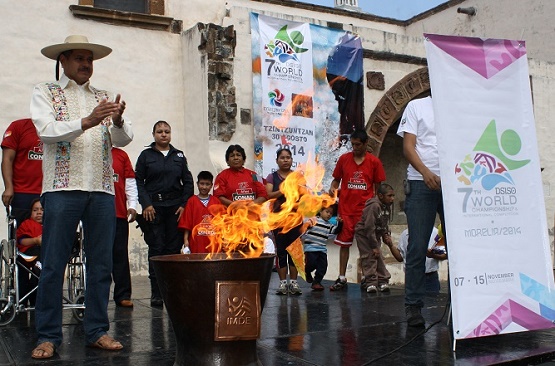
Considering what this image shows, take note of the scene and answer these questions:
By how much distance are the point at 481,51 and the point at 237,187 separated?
340 cm

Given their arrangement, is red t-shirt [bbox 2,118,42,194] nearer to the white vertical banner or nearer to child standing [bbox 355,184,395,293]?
child standing [bbox 355,184,395,293]

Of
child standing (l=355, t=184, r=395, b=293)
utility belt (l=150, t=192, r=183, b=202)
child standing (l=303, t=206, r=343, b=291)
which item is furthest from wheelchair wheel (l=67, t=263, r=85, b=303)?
child standing (l=355, t=184, r=395, b=293)

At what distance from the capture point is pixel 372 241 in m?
7.55

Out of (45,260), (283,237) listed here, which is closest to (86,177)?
(45,260)

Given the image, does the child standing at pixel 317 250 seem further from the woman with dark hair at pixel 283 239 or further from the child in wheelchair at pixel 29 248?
the child in wheelchair at pixel 29 248

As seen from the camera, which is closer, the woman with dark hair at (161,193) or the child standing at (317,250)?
the woman with dark hair at (161,193)

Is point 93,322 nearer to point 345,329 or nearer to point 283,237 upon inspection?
point 345,329

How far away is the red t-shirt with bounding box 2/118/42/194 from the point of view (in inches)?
224

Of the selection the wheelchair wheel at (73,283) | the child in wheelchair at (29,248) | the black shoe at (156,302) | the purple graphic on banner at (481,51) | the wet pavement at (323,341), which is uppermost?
the purple graphic on banner at (481,51)

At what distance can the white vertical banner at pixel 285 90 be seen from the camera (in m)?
10.8

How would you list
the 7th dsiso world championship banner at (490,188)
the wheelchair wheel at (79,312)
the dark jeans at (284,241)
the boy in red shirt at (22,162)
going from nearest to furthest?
the 7th dsiso world championship banner at (490,188)
the wheelchair wheel at (79,312)
the boy in red shirt at (22,162)
the dark jeans at (284,241)

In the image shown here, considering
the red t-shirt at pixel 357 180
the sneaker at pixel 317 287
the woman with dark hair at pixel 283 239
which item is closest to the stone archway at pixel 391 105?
the red t-shirt at pixel 357 180

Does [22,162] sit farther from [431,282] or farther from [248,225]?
[431,282]

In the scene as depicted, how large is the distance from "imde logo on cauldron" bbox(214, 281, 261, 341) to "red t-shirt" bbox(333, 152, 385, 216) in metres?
4.41
